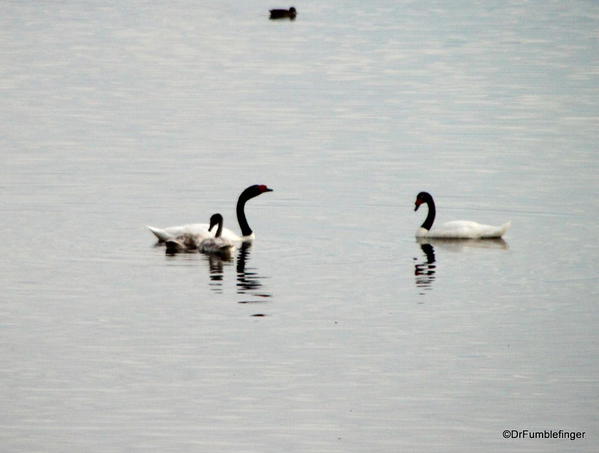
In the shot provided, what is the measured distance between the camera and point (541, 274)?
21.3 m

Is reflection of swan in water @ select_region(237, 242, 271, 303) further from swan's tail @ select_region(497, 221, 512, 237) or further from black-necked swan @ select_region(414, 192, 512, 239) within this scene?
swan's tail @ select_region(497, 221, 512, 237)

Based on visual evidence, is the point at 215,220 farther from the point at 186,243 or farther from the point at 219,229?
the point at 186,243

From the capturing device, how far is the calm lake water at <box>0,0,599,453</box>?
1477cm

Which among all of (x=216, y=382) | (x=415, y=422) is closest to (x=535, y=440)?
(x=415, y=422)

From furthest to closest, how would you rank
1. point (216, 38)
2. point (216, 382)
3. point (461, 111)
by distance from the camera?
point (216, 38) < point (461, 111) < point (216, 382)

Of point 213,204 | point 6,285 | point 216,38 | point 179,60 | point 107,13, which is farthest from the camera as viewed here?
point 107,13

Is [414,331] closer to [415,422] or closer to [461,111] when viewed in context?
[415,422]

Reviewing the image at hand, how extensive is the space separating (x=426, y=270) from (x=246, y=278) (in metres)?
2.51

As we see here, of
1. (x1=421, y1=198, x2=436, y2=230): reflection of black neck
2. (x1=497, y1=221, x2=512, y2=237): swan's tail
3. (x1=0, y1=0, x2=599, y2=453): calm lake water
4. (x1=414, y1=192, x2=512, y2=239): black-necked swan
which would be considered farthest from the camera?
(x1=421, y1=198, x2=436, y2=230): reflection of black neck

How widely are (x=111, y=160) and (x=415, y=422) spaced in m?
17.9

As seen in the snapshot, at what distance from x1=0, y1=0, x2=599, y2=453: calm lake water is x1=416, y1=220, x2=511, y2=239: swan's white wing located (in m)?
0.18

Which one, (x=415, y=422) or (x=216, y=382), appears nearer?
(x=415, y=422)

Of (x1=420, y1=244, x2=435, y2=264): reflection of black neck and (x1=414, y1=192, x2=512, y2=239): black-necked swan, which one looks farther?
(x1=414, y1=192, x2=512, y2=239): black-necked swan

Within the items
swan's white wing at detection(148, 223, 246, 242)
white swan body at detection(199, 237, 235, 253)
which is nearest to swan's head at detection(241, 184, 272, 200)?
swan's white wing at detection(148, 223, 246, 242)
